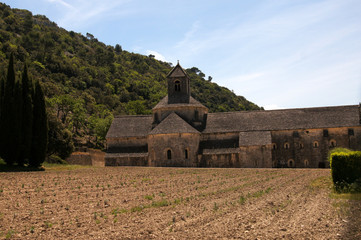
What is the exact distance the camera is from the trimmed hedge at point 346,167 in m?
23.8

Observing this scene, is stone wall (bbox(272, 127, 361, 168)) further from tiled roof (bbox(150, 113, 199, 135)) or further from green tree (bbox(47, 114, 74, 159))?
green tree (bbox(47, 114, 74, 159))

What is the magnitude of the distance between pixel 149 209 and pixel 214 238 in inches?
237

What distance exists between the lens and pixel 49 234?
13391 millimetres

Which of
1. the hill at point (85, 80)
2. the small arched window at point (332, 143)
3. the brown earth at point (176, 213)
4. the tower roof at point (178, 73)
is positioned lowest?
the brown earth at point (176, 213)

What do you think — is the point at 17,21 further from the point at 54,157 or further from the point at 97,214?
the point at 97,214

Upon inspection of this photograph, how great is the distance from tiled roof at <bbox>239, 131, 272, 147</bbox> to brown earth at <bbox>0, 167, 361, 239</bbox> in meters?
26.4

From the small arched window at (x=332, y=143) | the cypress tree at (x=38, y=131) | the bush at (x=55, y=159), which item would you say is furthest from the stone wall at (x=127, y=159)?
the small arched window at (x=332, y=143)

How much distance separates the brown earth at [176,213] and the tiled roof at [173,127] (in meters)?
27.3

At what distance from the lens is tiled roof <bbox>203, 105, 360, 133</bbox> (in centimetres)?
5388

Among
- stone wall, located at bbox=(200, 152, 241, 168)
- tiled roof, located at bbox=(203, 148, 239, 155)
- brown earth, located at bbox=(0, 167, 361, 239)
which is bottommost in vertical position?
brown earth, located at bbox=(0, 167, 361, 239)

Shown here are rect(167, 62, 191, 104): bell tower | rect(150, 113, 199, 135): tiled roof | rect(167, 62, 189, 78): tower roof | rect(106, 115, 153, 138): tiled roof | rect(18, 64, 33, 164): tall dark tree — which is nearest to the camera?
rect(18, 64, 33, 164): tall dark tree

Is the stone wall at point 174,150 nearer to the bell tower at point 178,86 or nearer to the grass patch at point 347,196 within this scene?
the bell tower at point 178,86

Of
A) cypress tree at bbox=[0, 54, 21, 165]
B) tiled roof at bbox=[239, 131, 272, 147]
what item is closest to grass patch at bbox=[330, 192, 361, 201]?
cypress tree at bbox=[0, 54, 21, 165]

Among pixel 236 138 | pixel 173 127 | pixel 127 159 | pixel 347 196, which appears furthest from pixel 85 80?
pixel 347 196
